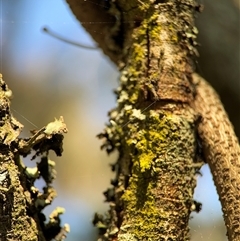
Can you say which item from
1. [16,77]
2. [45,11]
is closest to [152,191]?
[45,11]

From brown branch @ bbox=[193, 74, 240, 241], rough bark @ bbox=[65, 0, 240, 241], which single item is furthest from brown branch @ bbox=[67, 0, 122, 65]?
brown branch @ bbox=[193, 74, 240, 241]

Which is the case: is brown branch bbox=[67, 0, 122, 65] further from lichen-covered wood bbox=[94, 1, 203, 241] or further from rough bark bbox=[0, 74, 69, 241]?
rough bark bbox=[0, 74, 69, 241]

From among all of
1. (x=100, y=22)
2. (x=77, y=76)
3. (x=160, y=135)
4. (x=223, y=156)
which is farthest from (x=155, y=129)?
(x=77, y=76)

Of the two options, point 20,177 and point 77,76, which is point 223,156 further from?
point 77,76

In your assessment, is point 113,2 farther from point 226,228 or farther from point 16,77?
point 16,77

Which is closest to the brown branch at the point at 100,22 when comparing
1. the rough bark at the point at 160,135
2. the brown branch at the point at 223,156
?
the rough bark at the point at 160,135

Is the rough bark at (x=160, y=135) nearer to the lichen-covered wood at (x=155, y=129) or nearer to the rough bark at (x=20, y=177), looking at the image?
the lichen-covered wood at (x=155, y=129)
